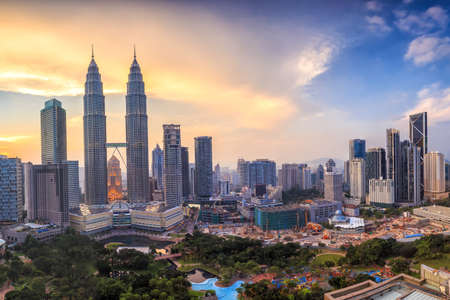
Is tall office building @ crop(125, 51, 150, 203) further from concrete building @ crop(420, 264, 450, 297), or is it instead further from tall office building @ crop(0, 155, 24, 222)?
concrete building @ crop(420, 264, 450, 297)

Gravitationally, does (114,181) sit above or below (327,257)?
above

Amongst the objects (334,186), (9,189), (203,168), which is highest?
(203,168)

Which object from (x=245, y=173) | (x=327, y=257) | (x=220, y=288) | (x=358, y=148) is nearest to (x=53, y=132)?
(x=220, y=288)

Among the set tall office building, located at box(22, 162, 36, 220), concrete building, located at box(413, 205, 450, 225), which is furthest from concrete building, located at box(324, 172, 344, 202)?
tall office building, located at box(22, 162, 36, 220)

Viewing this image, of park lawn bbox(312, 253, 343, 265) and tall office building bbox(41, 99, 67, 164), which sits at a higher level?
tall office building bbox(41, 99, 67, 164)

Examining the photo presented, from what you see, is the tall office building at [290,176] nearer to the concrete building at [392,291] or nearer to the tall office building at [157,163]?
the tall office building at [157,163]

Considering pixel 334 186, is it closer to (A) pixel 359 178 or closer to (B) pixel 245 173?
(A) pixel 359 178

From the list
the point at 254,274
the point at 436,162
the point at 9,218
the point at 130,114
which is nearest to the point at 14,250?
the point at 9,218
